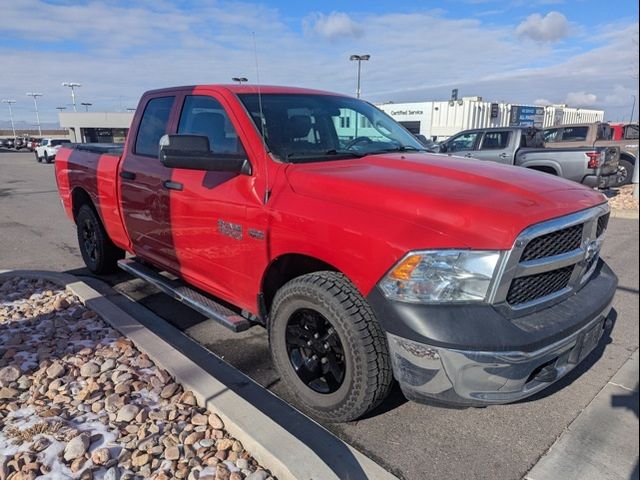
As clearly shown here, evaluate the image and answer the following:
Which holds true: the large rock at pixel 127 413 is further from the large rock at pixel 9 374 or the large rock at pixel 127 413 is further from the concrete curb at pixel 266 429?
the large rock at pixel 9 374

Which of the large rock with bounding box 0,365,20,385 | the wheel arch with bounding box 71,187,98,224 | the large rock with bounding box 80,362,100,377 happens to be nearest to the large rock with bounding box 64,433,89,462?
the large rock with bounding box 80,362,100,377

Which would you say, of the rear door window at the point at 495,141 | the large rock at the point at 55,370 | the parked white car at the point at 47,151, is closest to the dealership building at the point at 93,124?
the parked white car at the point at 47,151

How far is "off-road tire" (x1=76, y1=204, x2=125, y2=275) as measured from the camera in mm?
5230

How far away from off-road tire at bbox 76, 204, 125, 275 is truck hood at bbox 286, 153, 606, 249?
3201 mm

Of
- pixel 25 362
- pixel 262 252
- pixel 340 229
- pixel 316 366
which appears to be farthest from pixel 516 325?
pixel 25 362

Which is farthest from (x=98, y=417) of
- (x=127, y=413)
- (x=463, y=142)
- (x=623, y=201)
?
(x=463, y=142)

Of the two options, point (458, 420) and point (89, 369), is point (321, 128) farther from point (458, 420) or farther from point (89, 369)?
point (89, 369)

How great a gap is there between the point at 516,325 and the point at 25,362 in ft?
10.2

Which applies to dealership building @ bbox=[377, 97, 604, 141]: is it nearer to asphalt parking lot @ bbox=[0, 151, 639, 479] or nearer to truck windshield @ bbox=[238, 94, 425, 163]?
truck windshield @ bbox=[238, 94, 425, 163]

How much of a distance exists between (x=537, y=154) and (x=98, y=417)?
35.6 feet

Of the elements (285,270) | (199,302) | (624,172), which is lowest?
(624,172)

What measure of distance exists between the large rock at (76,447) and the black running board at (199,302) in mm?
1061

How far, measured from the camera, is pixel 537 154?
11.0 m

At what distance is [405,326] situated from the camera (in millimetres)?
2189
